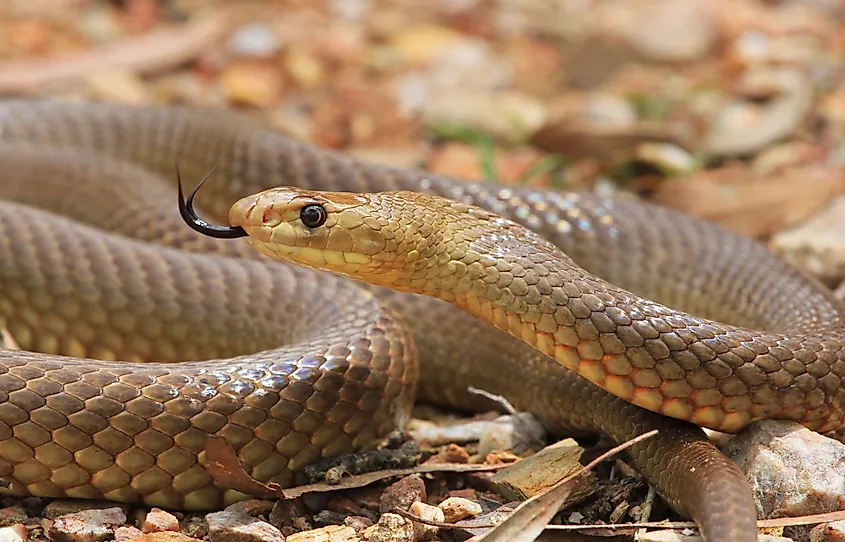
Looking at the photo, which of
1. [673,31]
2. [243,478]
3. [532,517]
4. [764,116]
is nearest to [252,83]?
[673,31]

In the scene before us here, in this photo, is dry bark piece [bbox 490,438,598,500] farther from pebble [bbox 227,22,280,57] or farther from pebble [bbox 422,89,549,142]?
pebble [bbox 227,22,280,57]

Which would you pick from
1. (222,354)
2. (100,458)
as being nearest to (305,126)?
(222,354)

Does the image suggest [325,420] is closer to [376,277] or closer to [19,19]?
[376,277]

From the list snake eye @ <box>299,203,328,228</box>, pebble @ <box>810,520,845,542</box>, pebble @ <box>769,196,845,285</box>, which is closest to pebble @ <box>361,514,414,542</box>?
snake eye @ <box>299,203,328,228</box>

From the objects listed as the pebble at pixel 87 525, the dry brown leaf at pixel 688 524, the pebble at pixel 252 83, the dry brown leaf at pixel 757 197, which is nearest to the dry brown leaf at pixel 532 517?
the dry brown leaf at pixel 688 524

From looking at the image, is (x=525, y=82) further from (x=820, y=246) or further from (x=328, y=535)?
(x=328, y=535)

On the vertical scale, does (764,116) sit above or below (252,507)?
above

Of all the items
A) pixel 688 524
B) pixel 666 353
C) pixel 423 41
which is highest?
pixel 666 353
